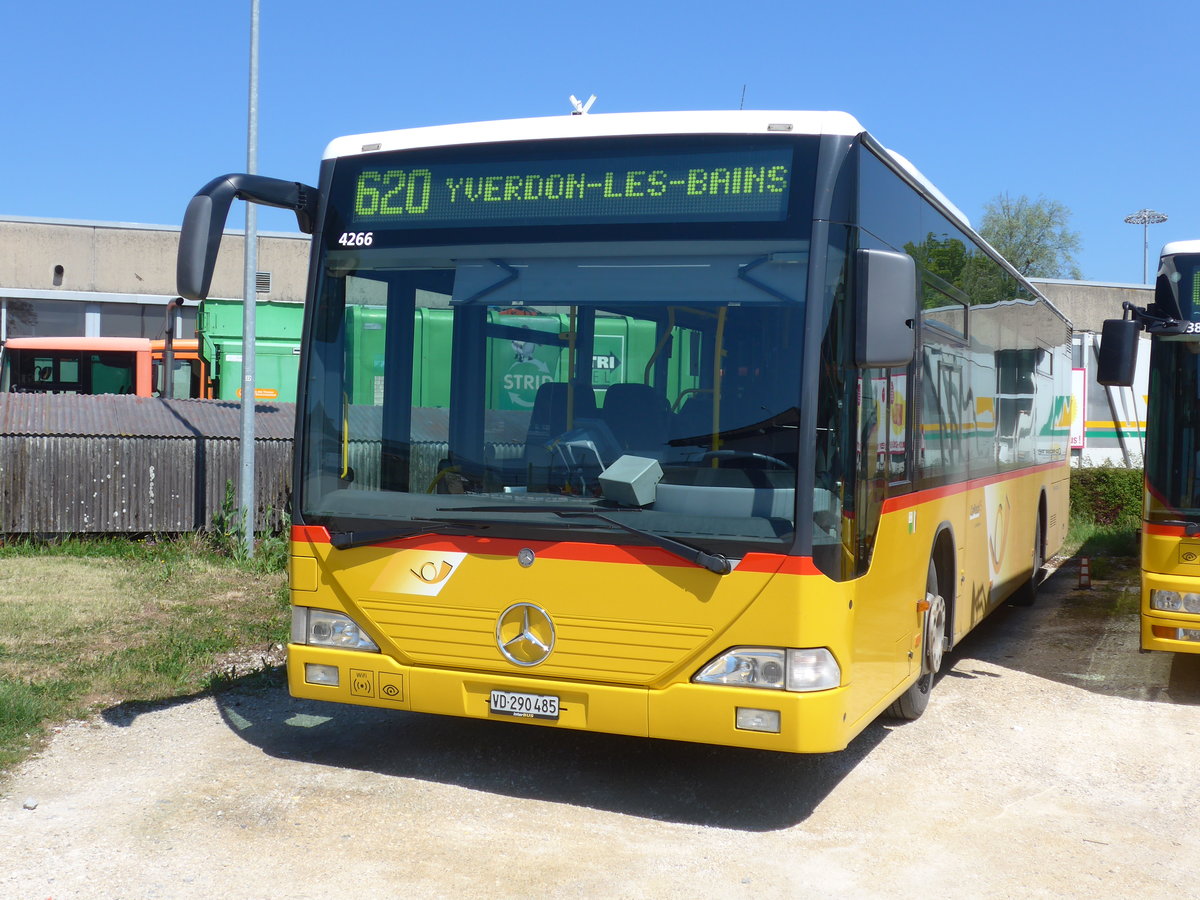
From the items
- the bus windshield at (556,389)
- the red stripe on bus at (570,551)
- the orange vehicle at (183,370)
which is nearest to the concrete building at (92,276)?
the orange vehicle at (183,370)

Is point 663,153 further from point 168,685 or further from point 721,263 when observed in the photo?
point 168,685

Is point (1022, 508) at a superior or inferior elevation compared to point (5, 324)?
inferior

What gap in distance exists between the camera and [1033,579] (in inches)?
487

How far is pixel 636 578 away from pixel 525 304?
4.43 feet

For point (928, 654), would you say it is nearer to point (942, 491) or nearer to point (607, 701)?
point (942, 491)

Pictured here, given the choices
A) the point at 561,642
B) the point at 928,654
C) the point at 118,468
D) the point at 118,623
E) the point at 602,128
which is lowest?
the point at 118,623

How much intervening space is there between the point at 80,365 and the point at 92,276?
39.3 ft

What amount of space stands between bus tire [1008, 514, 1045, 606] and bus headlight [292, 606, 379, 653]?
306 inches

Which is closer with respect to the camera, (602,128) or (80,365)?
(602,128)

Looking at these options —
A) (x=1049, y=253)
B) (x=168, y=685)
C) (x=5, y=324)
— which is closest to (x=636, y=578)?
(x=168, y=685)

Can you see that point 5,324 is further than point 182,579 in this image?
Yes

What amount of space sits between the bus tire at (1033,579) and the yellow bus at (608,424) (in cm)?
609

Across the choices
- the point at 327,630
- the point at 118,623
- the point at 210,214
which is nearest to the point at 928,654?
the point at 327,630

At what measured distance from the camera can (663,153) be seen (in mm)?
5562
